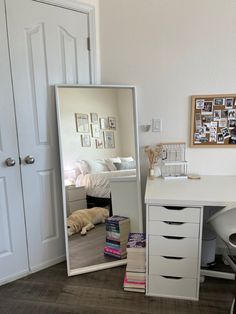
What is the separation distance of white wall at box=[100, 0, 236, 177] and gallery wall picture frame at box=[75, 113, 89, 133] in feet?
1.49

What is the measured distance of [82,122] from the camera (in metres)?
2.08

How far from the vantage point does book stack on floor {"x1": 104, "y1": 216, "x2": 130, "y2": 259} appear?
220 centimetres

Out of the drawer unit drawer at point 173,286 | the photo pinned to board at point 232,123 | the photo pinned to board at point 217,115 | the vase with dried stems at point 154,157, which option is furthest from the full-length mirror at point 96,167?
the photo pinned to board at point 232,123

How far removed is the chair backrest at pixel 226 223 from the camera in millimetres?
1555

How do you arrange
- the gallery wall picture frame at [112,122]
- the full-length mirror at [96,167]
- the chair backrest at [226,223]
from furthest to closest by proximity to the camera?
the gallery wall picture frame at [112,122] → the full-length mirror at [96,167] → the chair backrest at [226,223]

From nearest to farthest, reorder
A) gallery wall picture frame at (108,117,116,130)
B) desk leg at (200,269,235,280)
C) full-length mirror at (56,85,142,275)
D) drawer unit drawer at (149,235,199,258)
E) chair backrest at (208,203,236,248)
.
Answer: chair backrest at (208,203,236,248)
drawer unit drawer at (149,235,199,258)
desk leg at (200,269,235,280)
full-length mirror at (56,85,142,275)
gallery wall picture frame at (108,117,116,130)

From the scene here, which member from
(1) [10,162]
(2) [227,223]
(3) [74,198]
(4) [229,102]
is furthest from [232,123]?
(1) [10,162]

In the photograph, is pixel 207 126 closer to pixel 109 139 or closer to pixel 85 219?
pixel 109 139

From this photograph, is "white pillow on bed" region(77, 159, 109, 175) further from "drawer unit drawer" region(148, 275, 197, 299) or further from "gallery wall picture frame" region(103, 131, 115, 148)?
"drawer unit drawer" region(148, 275, 197, 299)

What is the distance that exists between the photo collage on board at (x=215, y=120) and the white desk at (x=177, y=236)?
0.51 m

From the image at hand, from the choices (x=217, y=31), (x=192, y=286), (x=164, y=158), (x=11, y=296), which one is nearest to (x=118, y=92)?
(x=164, y=158)

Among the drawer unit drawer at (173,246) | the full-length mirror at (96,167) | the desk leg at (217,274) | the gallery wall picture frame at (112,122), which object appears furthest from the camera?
the gallery wall picture frame at (112,122)

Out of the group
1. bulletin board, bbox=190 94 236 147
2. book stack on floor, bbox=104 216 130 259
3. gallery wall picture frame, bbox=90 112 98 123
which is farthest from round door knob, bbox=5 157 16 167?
bulletin board, bbox=190 94 236 147

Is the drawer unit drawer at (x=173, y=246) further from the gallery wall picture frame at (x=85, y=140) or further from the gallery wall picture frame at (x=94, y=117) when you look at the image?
the gallery wall picture frame at (x=94, y=117)
